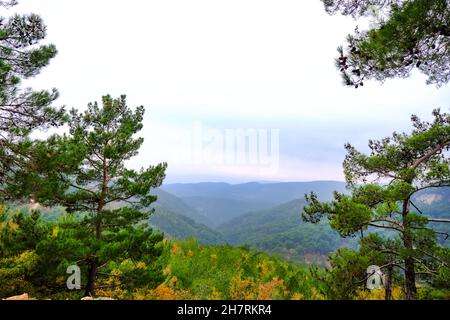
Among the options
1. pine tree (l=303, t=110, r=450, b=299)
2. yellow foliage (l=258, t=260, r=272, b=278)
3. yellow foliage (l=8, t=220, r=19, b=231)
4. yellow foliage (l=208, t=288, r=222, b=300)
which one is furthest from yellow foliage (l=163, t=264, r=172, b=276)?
pine tree (l=303, t=110, r=450, b=299)

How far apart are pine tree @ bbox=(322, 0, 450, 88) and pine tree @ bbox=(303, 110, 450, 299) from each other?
2350 mm

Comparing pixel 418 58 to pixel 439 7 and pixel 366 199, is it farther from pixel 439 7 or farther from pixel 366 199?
pixel 366 199

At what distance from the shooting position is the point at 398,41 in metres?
5.05

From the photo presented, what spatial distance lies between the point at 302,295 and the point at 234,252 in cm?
946

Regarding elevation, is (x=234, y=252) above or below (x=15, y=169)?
below

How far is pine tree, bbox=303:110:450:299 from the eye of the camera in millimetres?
6770

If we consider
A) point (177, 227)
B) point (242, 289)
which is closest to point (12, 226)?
point (242, 289)

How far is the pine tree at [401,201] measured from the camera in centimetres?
677

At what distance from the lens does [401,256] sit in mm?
6781

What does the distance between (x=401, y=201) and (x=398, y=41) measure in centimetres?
411

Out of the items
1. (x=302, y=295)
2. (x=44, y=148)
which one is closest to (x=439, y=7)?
(x=44, y=148)

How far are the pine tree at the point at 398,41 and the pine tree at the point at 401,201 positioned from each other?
7.71ft

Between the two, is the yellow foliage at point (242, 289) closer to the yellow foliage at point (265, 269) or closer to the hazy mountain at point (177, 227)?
the yellow foliage at point (265, 269)
